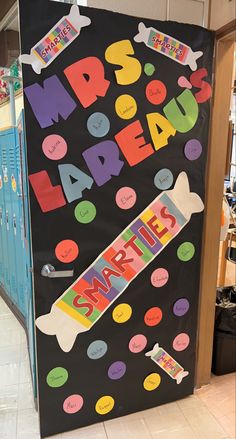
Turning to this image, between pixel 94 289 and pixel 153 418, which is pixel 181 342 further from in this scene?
pixel 94 289

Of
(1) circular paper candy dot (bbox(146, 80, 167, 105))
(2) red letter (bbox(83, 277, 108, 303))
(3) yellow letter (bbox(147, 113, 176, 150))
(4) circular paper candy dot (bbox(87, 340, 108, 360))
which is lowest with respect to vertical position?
(4) circular paper candy dot (bbox(87, 340, 108, 360))

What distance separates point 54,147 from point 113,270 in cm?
71

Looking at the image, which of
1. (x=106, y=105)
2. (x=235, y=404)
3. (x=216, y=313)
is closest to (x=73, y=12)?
(x=106, y=105)

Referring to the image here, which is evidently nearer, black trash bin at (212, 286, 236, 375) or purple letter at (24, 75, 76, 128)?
→ purple letter at (24, 75, 76, 128)

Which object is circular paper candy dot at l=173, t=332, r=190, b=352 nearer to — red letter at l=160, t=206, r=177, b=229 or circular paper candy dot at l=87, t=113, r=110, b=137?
red letter at l=160, t=206, r=177, b=229

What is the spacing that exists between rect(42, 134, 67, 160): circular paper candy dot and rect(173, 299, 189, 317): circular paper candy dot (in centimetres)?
111

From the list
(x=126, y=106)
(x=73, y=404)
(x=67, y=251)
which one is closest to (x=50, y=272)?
(x=67, y=251)

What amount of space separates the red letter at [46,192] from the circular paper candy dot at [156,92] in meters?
0.66

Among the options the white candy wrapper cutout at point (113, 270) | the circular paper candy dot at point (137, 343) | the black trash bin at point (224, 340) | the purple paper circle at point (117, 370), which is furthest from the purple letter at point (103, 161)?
the black trash bin at point (224, 340)

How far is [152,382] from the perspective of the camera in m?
1.99

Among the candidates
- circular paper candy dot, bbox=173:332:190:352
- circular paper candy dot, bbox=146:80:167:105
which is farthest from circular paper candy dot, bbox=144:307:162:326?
circular paper candy dot, bbox=146:80:167:105

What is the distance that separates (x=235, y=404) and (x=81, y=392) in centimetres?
101

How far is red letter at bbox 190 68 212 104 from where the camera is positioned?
1732mm

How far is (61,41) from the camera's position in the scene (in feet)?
4.77
